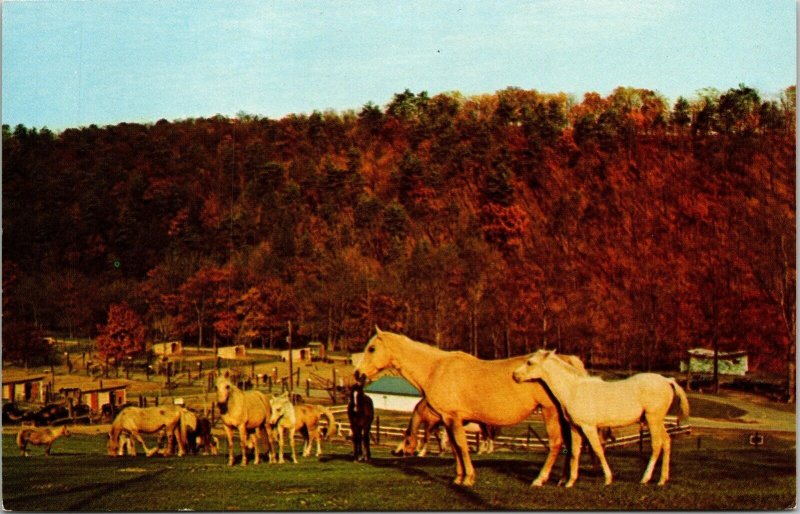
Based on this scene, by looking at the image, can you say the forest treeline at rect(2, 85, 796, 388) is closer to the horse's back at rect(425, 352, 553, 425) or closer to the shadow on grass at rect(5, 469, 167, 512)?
the horse's back at rect(425, 352, 553, 425)

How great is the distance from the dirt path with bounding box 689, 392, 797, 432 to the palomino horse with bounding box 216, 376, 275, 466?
4.81 m

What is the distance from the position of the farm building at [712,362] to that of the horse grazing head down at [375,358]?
355 centimetres

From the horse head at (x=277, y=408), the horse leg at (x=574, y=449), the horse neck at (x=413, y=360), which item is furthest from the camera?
the horse head at (x=277, y=408)

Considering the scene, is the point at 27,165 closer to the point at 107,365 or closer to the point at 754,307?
the point at 107,365

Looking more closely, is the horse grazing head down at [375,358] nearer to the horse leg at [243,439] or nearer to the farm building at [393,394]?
the farm building at [393,394]

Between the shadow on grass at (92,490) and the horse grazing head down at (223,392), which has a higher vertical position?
the horse grazing head down at (223,392)

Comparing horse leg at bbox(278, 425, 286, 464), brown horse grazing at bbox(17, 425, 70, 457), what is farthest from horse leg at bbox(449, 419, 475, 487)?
brown horse grazing at bbox(17, 425, 70, 457)

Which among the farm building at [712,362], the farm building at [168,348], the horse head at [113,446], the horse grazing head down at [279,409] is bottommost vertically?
the horse head at [113,446]

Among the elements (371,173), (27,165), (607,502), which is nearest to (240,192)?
(371,173)

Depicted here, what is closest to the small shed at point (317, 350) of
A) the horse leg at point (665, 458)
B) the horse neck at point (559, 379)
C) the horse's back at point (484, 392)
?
the horse's back at point (484, 392)

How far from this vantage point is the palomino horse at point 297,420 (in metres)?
11.1

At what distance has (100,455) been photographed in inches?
443

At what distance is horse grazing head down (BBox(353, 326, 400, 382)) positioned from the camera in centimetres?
1020

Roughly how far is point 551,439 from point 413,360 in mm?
1618
